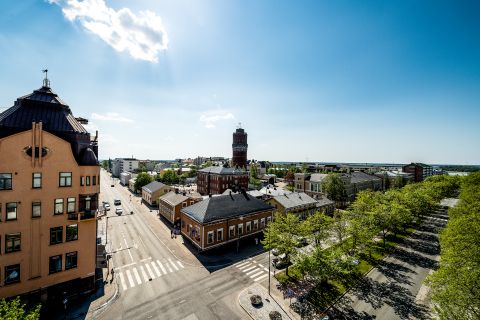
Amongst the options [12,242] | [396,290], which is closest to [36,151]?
[12,242]

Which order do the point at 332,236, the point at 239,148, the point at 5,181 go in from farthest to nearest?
the point at 239,148
the point at 332,236
the point at 5,181

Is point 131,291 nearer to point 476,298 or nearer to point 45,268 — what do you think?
point 45,268

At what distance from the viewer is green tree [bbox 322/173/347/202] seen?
81.2m

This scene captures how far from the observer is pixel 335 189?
3196 inches

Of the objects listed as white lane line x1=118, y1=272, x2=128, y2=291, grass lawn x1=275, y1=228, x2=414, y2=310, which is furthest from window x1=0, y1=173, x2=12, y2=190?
grass lawn x1=275, y1=228, x2=414, y2=310

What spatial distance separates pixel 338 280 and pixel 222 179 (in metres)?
61.4

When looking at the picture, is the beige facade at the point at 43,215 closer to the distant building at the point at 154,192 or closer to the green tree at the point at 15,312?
the green tree at the point at 15,312

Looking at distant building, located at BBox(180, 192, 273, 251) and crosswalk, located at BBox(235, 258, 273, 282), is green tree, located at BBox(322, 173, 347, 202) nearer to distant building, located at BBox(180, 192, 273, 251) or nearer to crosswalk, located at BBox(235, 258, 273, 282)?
distant building, located at BBox(180, 192, 273, 251)

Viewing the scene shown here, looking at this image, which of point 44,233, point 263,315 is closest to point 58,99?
point 44,233

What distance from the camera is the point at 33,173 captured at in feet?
85.2

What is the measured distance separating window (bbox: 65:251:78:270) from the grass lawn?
90.8 feet

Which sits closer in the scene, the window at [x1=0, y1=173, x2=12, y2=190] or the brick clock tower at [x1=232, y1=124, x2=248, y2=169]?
the window at [x1=0, y1=173, x2=12, y2=190]

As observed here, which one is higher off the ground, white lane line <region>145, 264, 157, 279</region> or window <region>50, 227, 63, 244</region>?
window <region>50, 227, 63, 244</region>

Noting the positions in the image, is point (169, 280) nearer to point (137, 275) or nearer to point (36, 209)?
point (137, 275)
